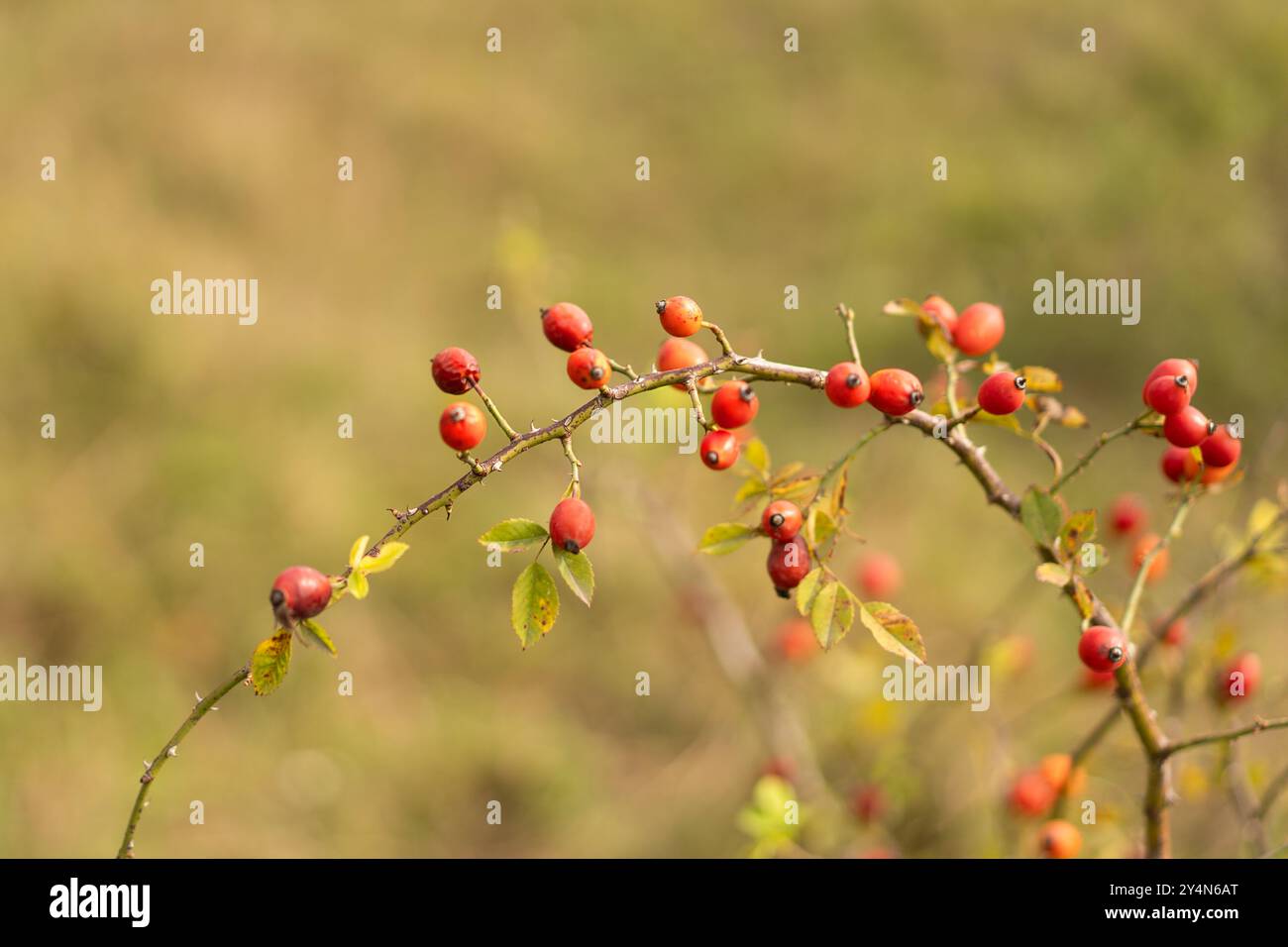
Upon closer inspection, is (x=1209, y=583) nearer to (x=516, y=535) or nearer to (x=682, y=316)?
(x=682, y=316)

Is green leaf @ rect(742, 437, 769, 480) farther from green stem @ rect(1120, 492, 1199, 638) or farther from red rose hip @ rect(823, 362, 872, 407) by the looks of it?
green stem @ rect(1120, 492, 1199, 638)

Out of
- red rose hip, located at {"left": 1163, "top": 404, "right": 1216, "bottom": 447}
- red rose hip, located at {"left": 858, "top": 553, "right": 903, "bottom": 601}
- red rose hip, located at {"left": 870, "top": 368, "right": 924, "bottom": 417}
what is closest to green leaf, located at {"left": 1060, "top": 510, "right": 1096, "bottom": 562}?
red rose hip, located at {"left": 1163, "top": 404, "right": 1216, "bottom": 447}

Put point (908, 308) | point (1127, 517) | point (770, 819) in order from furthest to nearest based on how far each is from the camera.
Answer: point (1127, 517)
point (770, 819)
point (908, 308)

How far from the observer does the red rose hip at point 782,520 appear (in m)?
1.12

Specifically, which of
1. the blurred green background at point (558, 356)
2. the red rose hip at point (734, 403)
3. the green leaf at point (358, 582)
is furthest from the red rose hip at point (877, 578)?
the green leaf at point (358, 582)

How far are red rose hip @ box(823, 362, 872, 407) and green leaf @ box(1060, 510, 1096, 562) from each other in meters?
0.28

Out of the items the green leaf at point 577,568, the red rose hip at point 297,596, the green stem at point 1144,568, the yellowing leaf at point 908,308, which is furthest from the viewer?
the yellowing leaf at point 908,308

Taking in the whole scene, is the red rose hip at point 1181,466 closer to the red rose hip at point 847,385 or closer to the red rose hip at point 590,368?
the red rose hip at point 847,385

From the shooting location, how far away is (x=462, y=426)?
110cm

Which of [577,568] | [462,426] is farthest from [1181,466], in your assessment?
[462,426]

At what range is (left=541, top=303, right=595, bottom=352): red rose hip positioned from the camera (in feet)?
3.71

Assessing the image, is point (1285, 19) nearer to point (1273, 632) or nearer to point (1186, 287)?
point (1186, 287)

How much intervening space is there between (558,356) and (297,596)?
389 centimetres

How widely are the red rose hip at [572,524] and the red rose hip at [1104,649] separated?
53cm
